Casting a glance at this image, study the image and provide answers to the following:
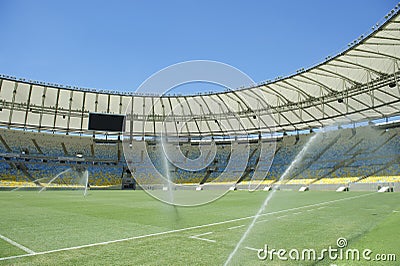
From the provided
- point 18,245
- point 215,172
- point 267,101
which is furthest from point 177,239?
point 215,172

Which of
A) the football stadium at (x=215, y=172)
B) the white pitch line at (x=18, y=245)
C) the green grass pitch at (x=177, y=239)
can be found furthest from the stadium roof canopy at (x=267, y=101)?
the white pitch line at (x=18, y=245)

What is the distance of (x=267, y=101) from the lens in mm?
47688

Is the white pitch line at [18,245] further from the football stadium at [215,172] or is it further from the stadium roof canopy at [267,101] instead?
the stadium roof canopy at [267,101]

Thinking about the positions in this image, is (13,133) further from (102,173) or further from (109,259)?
(109,259)

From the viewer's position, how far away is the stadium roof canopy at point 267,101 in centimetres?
3002

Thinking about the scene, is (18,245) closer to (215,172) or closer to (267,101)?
(267,101)

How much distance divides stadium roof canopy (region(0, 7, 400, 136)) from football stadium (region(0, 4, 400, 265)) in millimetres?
231

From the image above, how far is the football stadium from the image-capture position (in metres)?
7.29

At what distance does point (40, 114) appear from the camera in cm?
5409

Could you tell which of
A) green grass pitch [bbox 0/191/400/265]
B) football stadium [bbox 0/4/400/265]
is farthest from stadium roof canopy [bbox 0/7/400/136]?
green grass pitch [bbox 0/191/400/265]

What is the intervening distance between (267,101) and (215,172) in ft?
70.2

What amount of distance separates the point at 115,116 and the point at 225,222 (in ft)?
159

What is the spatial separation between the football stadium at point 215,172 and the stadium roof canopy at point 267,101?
23 centimetres

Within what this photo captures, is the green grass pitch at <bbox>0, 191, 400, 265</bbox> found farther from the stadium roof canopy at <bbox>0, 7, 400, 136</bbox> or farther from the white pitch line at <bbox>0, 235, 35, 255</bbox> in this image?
the stadium roof canopy at <bbox>0, 7, 400, 136</bbox>
